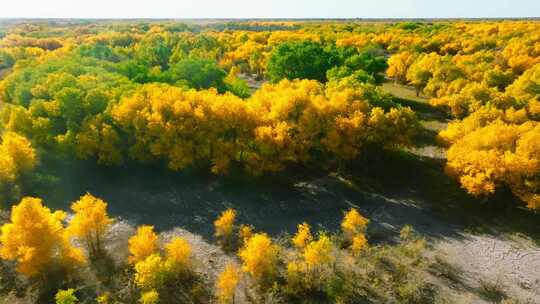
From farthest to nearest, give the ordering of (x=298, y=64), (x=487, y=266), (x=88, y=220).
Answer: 1. (x=298, y=64)
2. (x=487, y=266)
3. (x=88, y=220)

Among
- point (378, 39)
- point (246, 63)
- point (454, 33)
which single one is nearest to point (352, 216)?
point (246, 63)

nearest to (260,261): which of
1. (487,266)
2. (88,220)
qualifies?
(88,220)

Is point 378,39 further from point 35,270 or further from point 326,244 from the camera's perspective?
point 35,270

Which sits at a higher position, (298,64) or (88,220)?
(298,64)

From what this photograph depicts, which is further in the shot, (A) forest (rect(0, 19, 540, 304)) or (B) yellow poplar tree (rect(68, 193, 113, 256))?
(B) yellow poplar tree (rect(68, 193, 113, 256))

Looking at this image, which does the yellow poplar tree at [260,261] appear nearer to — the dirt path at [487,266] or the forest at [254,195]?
the forest at [254,195]

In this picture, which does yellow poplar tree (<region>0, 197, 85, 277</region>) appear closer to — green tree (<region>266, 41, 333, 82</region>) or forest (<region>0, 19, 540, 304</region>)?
forest (<region>0, 19, 540, 304</region>)

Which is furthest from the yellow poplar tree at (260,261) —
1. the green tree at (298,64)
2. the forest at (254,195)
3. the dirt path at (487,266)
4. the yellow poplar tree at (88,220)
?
the green tree at (298,64)

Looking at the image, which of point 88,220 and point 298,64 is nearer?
point 88,220

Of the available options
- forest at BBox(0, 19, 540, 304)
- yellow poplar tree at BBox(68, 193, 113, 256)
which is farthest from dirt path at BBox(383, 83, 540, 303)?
yellow poplar tree at BBox(68, 193, 113, 256)

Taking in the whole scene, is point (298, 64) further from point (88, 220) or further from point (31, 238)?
point (31, 238)
